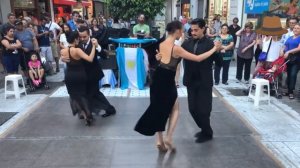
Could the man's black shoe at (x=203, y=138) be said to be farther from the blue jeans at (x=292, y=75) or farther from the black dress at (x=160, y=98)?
the blue jeans at (x=292, y=75)

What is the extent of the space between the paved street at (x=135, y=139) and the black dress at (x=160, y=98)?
41 centimetres

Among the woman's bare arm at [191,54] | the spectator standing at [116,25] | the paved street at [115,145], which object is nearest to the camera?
the woman's bare arm at [191,54]

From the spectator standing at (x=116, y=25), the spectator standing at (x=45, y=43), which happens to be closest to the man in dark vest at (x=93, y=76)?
the spectator standing at (x=45, y=43)

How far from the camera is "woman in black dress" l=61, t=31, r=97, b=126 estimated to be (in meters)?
5.07

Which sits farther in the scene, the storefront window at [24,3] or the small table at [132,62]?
the storefront window at [24,3]

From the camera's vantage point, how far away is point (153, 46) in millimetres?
4707

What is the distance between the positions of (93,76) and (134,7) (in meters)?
8.00

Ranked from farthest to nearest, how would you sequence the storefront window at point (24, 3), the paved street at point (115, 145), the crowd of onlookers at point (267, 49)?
the storefront window at point (24, 3) < the crowd of onlookers at point (267, 49) < the paved street at point (115, 145)

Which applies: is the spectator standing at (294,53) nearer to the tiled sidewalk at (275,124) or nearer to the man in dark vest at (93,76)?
the tiled sidewalk at (275,124)

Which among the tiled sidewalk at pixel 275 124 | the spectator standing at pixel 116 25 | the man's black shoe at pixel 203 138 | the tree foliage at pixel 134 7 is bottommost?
the tiled sidewalk at pixel 275 124

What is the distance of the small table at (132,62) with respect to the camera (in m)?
7.66

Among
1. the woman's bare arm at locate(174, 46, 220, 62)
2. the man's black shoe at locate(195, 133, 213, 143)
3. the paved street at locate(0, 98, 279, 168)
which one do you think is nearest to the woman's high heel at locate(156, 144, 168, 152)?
the paved street at locate(0, 98, 279, 168)

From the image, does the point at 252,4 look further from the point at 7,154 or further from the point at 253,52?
the point at 7,154

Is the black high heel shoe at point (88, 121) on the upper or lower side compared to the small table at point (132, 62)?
lower
